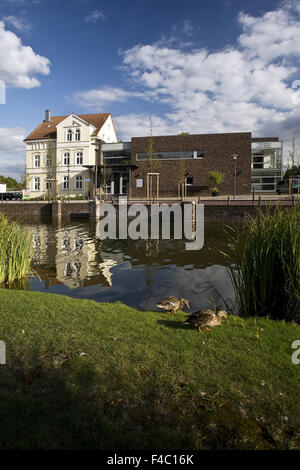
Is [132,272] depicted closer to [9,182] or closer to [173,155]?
[173,155]

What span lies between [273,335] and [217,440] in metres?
2.19

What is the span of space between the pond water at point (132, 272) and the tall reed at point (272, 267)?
1.56 meters

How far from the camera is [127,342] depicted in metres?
3.98

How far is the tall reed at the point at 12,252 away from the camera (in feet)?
25.5

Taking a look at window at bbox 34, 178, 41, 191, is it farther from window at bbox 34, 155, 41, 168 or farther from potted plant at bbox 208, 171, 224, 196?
potted plant at bbox 208, 171, 224, 196

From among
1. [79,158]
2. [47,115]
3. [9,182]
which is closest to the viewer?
[79,158]

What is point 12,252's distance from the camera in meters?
8.09

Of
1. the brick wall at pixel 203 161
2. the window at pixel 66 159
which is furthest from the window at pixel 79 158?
the brick wall at pixel 203 161

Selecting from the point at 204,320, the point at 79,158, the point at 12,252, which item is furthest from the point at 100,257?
the point at 79,158

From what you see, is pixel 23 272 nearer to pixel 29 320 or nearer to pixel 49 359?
pixel 29 320

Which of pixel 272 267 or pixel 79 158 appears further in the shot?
pixel 79 158

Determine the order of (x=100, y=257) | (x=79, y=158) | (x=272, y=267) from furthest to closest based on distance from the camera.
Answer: (x=79, y=158)
(x=100, y=257)
(x=272, y=267)

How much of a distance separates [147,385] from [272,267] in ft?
9.65

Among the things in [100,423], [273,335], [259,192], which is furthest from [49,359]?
[259,192]
